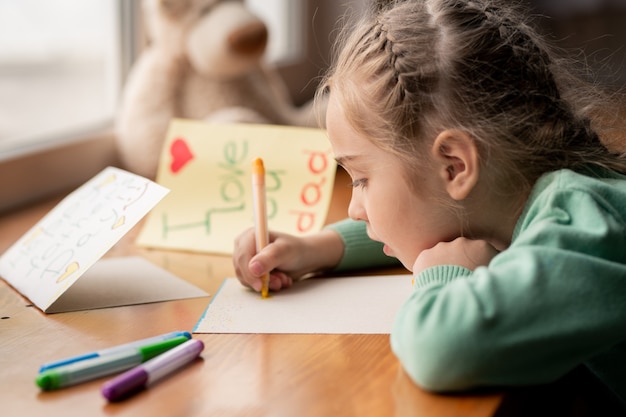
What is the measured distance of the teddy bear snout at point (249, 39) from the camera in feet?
4.15

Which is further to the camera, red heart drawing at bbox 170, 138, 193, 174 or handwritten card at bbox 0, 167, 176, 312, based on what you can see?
red heart drawing at bbox 170, 138, 193, 174

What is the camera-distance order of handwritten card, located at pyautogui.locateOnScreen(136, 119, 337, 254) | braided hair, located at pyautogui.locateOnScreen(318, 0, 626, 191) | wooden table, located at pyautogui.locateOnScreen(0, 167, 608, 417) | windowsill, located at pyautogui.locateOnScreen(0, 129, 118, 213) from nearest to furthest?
1. wooden table, located at pyautogui.locateOnScreen(0, 167, 608, 417)
2. braided hair, located at pyautogui.locateOnScreen(318, 0, 626, 191)
3. handwritten card, located at pyautogui.locateOnScreen(136, 119, 337, 254)
4. windowsill, located at pyautogui.locateOnScreen(0, 129, 118, 213)

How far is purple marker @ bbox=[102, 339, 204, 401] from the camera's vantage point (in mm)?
557

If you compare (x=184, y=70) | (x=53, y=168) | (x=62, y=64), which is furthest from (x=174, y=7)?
→ (x=53, y=168)

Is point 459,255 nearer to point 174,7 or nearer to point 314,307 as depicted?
point 314,307

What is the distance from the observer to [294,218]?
3.18 ft

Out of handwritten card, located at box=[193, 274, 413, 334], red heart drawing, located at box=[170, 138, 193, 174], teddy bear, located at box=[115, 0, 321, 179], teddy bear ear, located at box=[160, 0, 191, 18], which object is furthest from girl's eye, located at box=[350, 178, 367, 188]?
teddy bear ear, located at box=[160, 0, 191, 18]

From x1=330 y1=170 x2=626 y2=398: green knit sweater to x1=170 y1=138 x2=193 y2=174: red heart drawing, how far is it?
0.49 metres

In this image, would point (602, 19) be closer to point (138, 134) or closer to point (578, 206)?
point (138, 134)

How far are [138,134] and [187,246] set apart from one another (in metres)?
0.35

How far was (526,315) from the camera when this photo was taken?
1.84 feet

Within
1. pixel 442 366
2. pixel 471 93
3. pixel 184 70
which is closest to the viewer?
pixel 442 366

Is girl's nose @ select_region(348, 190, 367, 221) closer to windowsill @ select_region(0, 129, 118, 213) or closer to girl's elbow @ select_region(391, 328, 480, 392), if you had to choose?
girl's elbow @ select_region(391, 328, 480, 392)

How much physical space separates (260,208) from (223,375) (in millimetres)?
245
